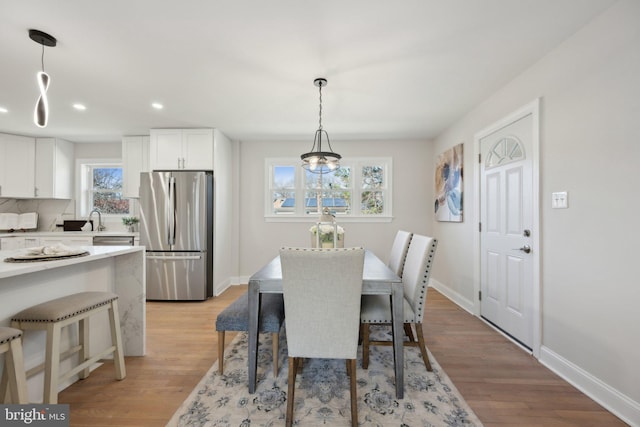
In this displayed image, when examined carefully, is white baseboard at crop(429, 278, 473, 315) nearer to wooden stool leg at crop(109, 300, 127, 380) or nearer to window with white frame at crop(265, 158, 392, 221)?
window with white frame at crop(265, 158, 392, 221)

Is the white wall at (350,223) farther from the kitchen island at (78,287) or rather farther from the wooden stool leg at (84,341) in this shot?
the wooden stool leg at (84,341)

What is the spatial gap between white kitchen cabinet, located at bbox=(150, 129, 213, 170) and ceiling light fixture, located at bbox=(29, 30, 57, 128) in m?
1.98

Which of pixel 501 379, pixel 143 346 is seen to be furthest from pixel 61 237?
pixel 501 379

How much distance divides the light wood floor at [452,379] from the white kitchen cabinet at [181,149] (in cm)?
221

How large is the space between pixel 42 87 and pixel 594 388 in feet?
13.2

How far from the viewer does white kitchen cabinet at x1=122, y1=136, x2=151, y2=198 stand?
421 cm

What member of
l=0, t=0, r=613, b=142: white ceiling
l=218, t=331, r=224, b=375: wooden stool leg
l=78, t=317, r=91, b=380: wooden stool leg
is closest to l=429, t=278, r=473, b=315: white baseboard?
l=0, t=0, r=613, b=142: white ceiling

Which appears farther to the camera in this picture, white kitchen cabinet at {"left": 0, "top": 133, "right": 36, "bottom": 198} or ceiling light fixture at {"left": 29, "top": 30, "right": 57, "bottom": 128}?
white kitchen cabinet at {"left": 0, "top": 133, "right": 36, "bottom": 198}

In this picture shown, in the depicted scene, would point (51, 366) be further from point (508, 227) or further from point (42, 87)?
point (508, 227)

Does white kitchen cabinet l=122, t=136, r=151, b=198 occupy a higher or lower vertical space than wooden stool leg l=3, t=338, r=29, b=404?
higher

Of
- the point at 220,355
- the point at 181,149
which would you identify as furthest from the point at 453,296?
the point at 181,149

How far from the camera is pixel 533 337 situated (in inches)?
89.4

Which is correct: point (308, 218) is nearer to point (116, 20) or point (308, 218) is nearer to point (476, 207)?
point (476, 207)

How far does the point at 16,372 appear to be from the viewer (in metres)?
1.24
